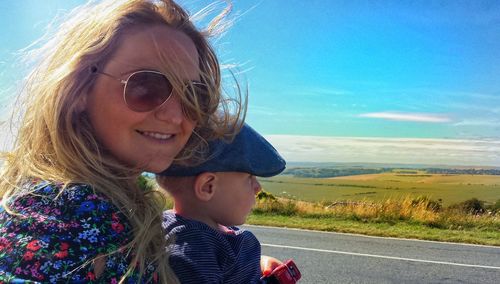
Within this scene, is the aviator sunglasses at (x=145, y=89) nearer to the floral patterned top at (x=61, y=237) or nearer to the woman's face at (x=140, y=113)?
the woman's face at (x=140, y=113)

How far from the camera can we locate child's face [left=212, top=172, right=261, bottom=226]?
5.84 ft

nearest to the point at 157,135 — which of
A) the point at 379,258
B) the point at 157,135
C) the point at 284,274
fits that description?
the point at 157,135

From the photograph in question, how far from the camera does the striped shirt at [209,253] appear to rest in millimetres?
1527

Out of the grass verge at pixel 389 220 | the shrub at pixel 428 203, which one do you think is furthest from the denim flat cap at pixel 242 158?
the shrub at pixel 428 203

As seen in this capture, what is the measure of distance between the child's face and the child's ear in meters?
0.02

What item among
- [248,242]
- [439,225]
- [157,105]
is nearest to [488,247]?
[439,225]

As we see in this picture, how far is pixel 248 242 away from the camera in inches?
68.9

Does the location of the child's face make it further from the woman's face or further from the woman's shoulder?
the woman's shoulder

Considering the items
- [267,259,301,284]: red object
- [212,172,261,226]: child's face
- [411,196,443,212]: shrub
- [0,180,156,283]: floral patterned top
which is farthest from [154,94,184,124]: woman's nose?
[411,196,443,212]: shrub

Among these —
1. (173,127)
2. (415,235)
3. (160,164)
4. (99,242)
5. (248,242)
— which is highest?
(173,127)

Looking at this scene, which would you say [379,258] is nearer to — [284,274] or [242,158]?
[284,274]

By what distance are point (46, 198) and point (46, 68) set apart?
44cm

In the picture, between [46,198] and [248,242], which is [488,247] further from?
[46,198]

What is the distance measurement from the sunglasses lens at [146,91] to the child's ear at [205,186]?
0.48 meters
